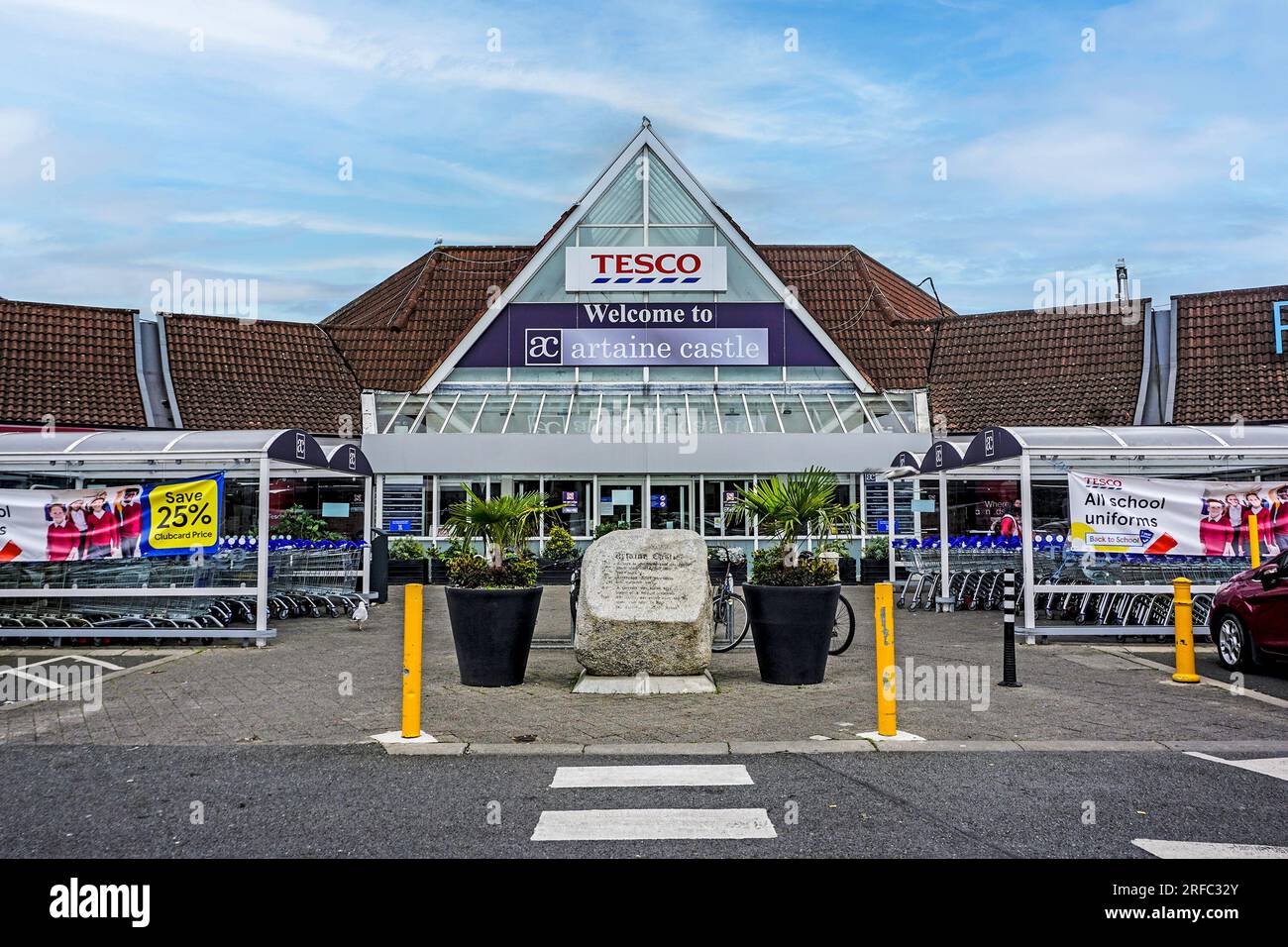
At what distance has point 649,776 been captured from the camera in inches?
279

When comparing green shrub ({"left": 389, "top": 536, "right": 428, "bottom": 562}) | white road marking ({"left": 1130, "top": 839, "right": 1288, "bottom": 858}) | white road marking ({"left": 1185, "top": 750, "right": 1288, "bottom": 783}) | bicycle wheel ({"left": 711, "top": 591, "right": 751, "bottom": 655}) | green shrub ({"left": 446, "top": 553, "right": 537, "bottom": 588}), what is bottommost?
white road marking ({"left": 1185, "top": 750, "right": 1288, "bottom": 783})

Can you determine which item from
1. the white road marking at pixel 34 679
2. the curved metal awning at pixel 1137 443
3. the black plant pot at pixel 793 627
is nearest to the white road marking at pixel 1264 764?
the black plant pot at pixel 793 627

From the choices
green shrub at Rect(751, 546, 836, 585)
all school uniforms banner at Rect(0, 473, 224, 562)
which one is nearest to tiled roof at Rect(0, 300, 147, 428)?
all school uniforms banner at Rect(0, 473, 224, 562)

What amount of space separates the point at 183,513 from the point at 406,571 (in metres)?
11.3

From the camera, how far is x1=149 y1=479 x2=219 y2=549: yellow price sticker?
14.7m

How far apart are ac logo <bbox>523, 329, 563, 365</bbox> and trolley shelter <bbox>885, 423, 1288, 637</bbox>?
518 inches

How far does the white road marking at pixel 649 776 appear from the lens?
6891 millimetres

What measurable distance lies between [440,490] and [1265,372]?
2140 cm

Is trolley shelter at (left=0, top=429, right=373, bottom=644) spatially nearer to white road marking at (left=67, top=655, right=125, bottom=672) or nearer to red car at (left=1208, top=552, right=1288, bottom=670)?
white road marking at (left=67, top=655, right=125, bottom=672)

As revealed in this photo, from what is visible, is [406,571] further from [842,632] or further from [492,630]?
[492,630]

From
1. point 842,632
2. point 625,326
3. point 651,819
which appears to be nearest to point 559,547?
point 625,326

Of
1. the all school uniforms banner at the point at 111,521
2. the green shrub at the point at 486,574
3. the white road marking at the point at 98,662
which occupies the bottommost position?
the white road marking at the point at 98,662

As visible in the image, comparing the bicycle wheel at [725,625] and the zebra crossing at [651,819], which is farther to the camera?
the bicycle wheel at [725,625]

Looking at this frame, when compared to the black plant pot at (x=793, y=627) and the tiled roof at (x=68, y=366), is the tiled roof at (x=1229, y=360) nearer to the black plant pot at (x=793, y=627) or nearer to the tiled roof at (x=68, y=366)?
the black plant pot at (x=793, y=627)
